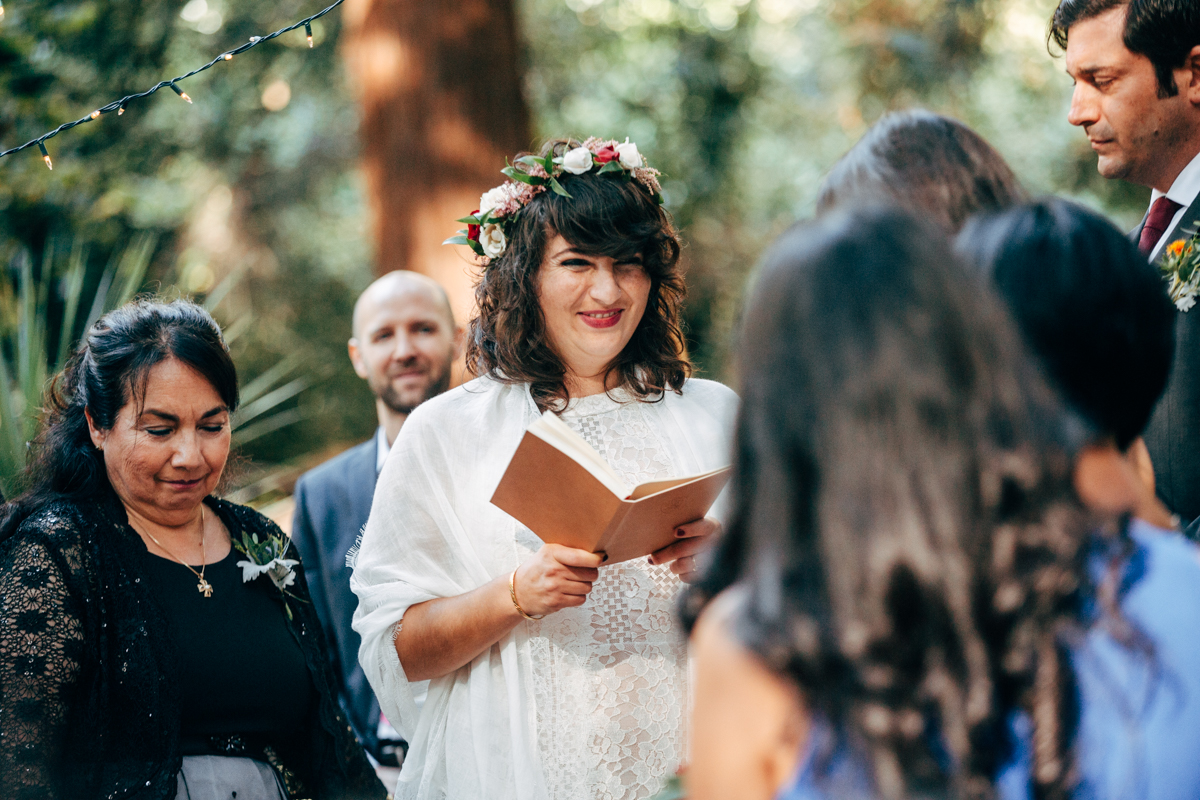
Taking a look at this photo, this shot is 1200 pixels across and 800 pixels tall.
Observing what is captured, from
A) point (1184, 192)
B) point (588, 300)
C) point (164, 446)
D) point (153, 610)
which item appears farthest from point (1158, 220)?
point (153, 610)

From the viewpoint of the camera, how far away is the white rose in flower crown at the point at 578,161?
8.72ft

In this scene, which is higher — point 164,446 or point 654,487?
point 164,446

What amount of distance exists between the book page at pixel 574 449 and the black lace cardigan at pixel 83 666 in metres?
1.22

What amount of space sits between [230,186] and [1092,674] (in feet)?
37.4

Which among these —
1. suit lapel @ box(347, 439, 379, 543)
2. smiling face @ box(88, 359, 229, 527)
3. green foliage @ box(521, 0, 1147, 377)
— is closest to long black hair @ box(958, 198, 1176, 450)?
smiling face @ box(88, 359, 229, 527)

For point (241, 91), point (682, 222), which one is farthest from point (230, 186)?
point (682, 222)

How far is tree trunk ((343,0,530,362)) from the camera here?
18.9 ft

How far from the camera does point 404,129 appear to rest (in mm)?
5855

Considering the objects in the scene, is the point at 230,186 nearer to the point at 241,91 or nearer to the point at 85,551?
the point at 241,91

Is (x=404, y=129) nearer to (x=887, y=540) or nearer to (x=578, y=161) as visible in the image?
(x=578, y=161)

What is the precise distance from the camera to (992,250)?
4.74 feet

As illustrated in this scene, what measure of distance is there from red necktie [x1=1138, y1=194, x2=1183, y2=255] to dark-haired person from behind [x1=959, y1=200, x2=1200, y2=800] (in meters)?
1.68

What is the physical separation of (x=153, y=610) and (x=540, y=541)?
1030 millimetres

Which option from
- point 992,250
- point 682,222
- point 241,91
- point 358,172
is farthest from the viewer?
point 358,172
